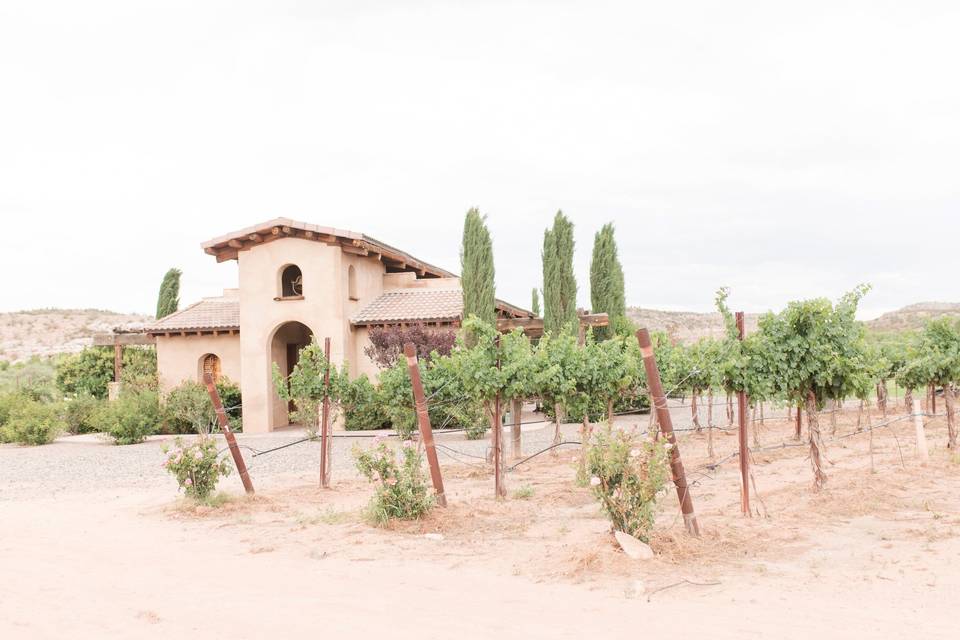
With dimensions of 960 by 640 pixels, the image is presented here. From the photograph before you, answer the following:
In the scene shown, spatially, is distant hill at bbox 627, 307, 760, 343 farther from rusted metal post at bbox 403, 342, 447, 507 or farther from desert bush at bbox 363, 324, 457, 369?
rusted metal post at bbox 403, 342, 447, 507

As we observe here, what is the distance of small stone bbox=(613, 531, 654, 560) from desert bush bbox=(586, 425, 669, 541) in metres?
0.08

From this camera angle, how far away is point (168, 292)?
1313 inches

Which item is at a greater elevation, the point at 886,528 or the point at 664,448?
the point at 664,448

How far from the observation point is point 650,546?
7.70m

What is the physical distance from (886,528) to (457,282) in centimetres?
1839

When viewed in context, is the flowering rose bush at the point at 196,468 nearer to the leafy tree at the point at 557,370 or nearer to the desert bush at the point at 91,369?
the leafy tree at the point at 557,370

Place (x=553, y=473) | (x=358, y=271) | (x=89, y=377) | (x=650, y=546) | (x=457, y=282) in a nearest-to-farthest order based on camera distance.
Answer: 1. (x=650, y=546)
2. (x=553, y=473)
3. (x=358, y=271)
4. (x=457, y=282)
5. (x=89, y=377)

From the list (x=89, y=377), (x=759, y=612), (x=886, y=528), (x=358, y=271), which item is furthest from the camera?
(x=89, y=377)

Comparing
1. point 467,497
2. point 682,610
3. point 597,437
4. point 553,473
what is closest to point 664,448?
point 597,437

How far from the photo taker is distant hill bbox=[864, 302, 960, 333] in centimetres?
5978

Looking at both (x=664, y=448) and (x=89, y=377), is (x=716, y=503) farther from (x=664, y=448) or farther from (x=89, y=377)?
(x=89, y=377)

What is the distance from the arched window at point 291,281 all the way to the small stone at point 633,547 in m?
18.4

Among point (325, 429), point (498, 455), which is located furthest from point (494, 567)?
point (325, 429)

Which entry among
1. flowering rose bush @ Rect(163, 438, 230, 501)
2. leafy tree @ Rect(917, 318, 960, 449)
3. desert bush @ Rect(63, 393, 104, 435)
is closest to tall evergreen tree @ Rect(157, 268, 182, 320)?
desert bush @ Rect(63, 393, 104, 435)
